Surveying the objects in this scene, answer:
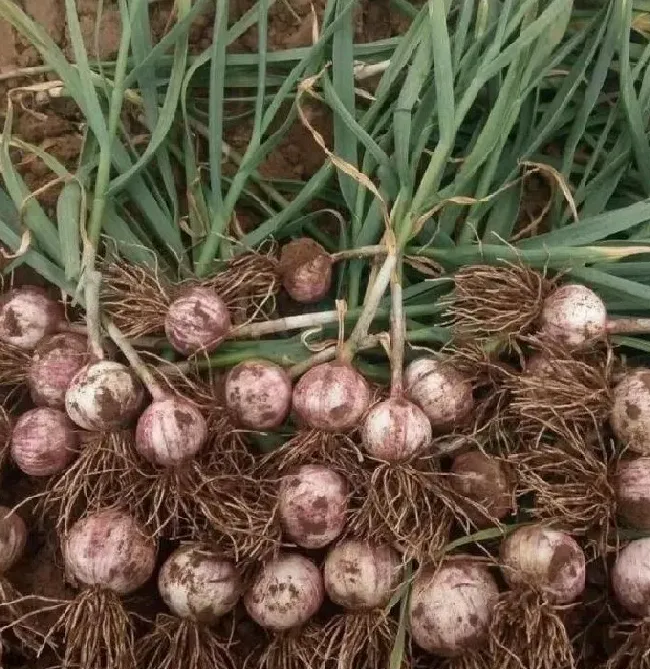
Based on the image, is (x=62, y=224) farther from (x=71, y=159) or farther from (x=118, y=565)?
(x=118, y=565)

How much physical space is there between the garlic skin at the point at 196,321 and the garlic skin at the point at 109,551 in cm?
24

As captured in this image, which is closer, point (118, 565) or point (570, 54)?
point (118, 565)

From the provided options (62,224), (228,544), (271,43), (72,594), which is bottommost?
(72,594)

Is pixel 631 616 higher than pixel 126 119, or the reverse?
pixel 126 119

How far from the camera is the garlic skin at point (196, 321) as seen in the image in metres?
1.08

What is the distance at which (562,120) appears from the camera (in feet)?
4.06

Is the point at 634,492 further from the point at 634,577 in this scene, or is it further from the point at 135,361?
the point at 135,361

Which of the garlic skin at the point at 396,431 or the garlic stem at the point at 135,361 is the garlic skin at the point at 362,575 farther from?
the garlic stem at the point at 135,361

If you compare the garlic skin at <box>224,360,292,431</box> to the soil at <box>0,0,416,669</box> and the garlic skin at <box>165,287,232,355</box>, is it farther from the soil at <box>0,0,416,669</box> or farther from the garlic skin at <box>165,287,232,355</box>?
the soil at <box>0,0,416,669</box>

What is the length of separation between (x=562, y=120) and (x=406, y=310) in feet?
1.28

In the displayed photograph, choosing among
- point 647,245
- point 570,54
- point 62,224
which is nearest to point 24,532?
point 62,224

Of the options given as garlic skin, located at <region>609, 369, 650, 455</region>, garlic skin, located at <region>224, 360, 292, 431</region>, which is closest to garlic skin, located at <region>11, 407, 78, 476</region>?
garlic skin, located at <region>224, 360, 292, 431</region>

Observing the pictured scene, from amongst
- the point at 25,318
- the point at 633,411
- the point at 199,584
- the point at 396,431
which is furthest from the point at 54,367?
the point at 633,411

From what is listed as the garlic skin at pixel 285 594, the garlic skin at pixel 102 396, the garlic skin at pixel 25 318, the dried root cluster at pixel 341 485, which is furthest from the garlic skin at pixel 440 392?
the garlic skin at pixel 25 318
